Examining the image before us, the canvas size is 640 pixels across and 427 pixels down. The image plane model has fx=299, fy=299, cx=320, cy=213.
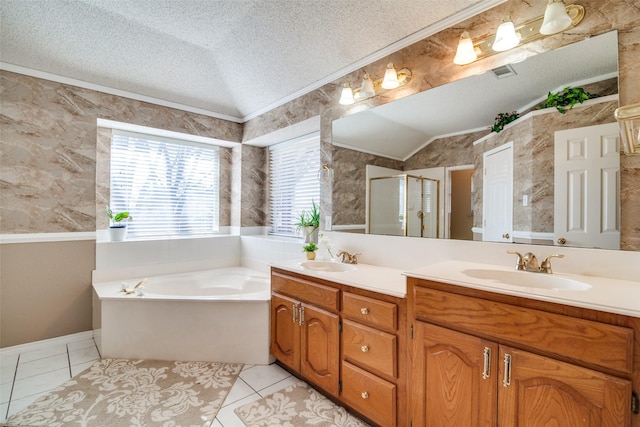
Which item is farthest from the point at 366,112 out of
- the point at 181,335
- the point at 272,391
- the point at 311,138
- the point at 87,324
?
the point at 87,324

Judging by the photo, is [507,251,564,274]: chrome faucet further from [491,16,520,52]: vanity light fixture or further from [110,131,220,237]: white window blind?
[110,131,220,237]: white window blind

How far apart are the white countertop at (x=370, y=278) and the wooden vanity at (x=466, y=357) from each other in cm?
4

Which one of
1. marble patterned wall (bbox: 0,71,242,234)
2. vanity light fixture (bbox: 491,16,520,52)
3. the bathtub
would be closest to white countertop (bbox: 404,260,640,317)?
vanity light fixture (bbox: 491,16,520,52)

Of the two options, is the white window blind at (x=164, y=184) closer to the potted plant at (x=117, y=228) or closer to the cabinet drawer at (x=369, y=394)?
the potted plant at (x=117, y=228)

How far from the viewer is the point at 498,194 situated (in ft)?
5.76

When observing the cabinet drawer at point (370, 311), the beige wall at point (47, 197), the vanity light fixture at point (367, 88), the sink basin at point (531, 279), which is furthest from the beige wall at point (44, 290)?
the sink basin at point (531, 279)

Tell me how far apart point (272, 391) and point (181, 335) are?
95 cm

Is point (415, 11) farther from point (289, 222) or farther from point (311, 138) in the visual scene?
point (289, 222)

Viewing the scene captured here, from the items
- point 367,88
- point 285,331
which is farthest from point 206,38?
point 285,331

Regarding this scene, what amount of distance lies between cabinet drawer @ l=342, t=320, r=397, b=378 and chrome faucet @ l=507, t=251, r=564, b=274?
766 mm

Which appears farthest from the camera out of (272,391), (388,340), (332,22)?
(332,22)

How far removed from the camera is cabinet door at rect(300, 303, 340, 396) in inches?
74.2

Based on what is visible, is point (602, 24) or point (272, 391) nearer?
point (602, 24)

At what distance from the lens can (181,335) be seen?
251 centimetres
